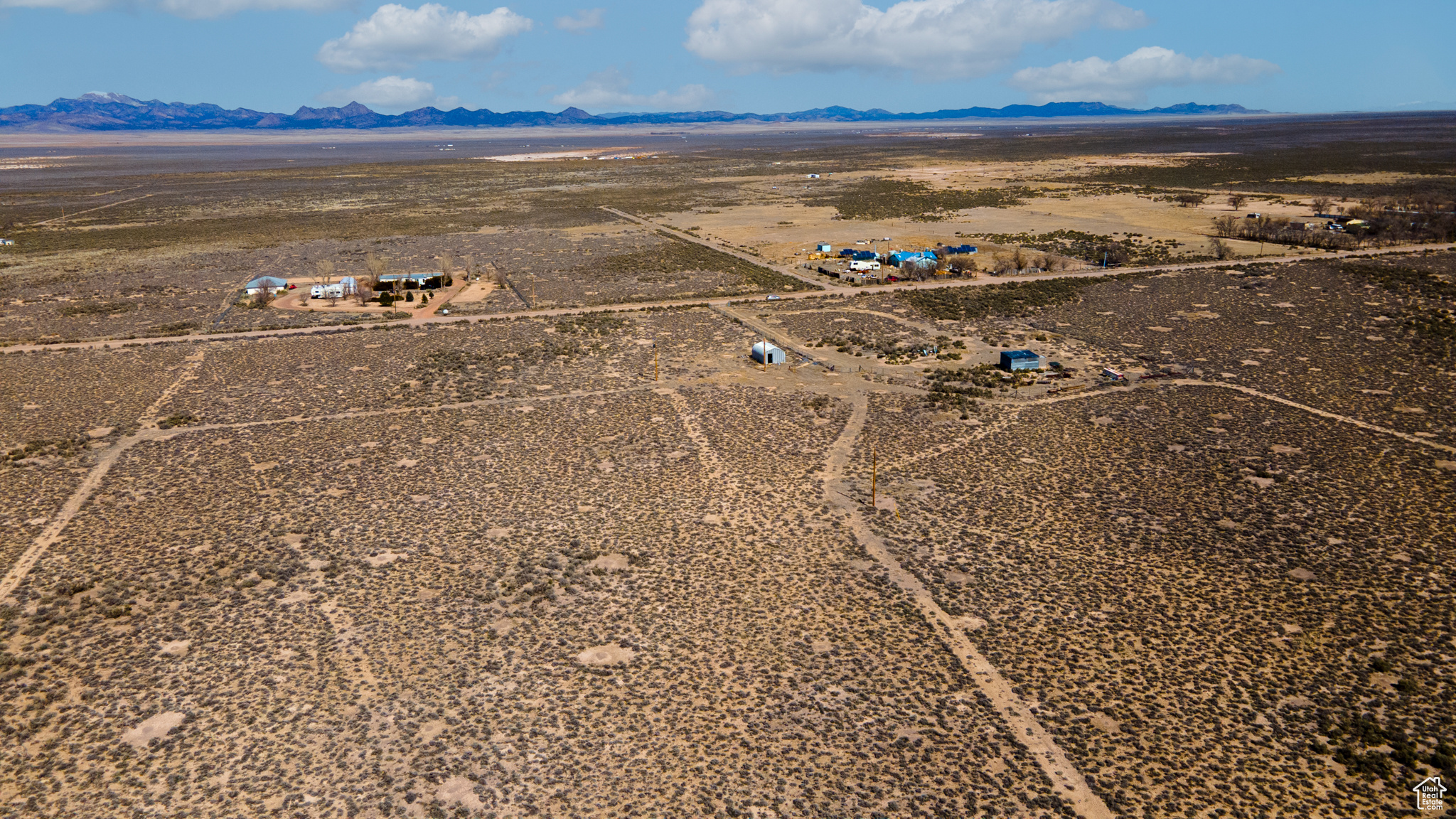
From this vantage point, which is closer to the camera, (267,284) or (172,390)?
(172,390)

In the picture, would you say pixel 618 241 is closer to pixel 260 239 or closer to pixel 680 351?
pixel 260 239

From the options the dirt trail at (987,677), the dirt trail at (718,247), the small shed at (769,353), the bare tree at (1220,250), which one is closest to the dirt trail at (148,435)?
the small shed at (769,353)

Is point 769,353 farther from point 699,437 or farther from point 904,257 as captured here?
point 904,257

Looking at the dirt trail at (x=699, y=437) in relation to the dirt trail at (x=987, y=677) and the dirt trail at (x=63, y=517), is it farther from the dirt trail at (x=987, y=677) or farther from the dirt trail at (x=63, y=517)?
the dirt trail at (x=63, y=517)

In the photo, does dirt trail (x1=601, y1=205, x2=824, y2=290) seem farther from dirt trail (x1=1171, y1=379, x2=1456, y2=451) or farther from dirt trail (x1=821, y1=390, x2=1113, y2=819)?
dirt trail (x1=821, y1=390, x2=1113, y2=819)

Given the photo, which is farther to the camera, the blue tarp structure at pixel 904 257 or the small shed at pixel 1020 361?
the blue tarp structure at pixel 904 257

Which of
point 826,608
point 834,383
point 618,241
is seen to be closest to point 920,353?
point 834,383

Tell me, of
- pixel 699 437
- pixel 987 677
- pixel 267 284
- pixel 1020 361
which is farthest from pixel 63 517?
pixel 267 284
